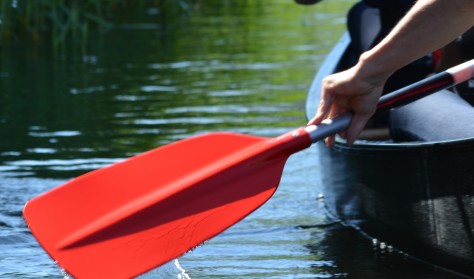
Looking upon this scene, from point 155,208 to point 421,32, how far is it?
38.6 inches

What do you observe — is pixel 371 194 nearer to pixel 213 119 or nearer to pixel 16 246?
pixel 16 246

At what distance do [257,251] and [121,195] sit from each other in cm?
82

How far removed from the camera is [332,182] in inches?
183

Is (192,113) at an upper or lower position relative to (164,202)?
lower

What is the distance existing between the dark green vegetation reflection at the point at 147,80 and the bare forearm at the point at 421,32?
2.81 metres

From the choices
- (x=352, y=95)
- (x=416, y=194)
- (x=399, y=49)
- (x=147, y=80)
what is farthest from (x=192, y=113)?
(x=399, y=49)

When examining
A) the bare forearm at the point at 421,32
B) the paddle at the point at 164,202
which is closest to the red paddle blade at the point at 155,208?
the paddle at the point at 164,202

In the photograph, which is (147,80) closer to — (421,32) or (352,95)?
(352,95)

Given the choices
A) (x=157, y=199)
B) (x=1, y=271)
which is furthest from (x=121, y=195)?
(x=1, y=271)

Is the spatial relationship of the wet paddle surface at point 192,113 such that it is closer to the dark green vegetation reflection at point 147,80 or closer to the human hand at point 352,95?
the dark green vegetation reflection at point 147,80

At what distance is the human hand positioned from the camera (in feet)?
9.91

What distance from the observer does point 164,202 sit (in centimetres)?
343

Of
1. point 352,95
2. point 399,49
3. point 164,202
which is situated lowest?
point 164,202

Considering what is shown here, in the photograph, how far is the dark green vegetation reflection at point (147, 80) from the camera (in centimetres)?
632
